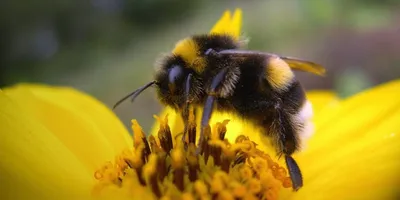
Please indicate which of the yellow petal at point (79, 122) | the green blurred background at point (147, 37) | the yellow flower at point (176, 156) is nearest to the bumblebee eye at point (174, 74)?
the yellow flower at point (176, 156)

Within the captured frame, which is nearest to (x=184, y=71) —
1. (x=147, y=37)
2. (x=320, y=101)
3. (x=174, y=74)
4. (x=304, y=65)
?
(x=174, y=74)

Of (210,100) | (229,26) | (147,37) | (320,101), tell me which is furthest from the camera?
(147,37)

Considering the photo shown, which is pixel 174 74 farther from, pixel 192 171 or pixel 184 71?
pixel 192 171

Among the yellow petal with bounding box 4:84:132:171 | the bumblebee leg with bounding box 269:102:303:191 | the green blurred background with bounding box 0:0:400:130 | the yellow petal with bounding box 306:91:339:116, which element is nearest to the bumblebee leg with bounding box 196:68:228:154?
the bumblebee leg with bounding box 269:102:303:191

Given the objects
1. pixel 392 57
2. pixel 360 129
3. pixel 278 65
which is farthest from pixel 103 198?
pixel 392 57

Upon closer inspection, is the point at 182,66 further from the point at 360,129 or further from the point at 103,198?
the point at 360,129

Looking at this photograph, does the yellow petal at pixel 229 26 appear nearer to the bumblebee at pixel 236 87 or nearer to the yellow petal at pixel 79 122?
the bumblebee at pixel 236 87
